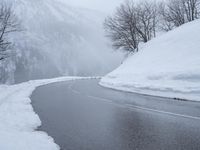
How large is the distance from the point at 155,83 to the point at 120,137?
10042 millimetres

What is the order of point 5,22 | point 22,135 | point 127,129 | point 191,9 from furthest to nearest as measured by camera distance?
point 191,9 → point 5,22 → point 127,129 → point 22,135

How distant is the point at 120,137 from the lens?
6.11 meters

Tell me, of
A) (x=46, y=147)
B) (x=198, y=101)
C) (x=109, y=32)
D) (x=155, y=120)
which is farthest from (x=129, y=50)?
(x=46, y=147)

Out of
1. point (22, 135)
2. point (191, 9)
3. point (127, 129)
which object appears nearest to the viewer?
point (22, 135)

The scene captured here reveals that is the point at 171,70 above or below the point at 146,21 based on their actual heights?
below

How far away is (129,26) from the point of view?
37188mm

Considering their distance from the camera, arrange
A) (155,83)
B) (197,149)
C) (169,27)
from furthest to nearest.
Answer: (169,27) → (155,83) → (197,149)

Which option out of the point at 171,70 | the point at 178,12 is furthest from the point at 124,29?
the point at 171,70

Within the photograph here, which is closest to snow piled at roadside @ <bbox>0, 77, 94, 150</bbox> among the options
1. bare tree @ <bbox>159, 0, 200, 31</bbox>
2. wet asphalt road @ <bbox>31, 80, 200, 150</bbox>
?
wet asphalt road @ <bbox>31, 80, 200, 150</bbox>

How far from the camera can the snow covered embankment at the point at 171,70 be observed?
1312 centimetres

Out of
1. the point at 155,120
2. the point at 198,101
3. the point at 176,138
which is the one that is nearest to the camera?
the point at 176,138

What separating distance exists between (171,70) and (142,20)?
23.7m

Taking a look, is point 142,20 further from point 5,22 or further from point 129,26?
point 5,22

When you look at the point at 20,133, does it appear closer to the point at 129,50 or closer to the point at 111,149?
the point at 111,149
